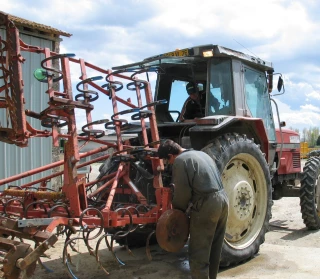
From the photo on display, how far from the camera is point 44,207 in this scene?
4125mm

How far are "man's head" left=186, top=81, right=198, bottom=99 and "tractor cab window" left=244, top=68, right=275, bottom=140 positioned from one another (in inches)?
27.9

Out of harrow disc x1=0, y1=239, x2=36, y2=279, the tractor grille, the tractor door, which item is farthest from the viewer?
the tractor grille

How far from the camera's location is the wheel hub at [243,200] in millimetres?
4969

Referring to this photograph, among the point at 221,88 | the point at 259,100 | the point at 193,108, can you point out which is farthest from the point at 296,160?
the point at 221,88

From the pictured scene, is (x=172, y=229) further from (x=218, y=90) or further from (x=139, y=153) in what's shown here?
(x=218, y=90)

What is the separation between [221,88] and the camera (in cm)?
547

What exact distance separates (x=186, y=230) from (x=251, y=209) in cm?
136

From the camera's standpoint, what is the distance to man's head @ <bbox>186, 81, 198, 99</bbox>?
601 centimetres

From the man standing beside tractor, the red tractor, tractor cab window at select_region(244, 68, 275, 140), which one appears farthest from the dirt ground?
tractor cab window at select_region(244, 68, 275, 140)

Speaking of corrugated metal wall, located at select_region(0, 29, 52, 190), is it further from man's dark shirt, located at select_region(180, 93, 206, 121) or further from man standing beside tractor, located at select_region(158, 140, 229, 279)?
man standing beside tractor, located at select_region(158, 140, 229, 279)

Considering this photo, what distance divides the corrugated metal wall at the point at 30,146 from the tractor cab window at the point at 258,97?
5234 millimetres

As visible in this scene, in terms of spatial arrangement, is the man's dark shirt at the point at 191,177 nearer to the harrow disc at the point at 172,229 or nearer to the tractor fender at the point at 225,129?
the harrow disc at the point at 172,229

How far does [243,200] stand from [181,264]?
3.52ft

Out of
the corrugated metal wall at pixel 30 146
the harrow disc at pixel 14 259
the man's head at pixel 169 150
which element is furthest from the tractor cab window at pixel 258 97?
the corrugated metal wall at pixel 30 146
